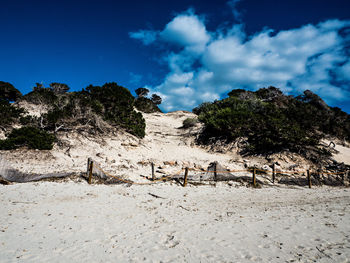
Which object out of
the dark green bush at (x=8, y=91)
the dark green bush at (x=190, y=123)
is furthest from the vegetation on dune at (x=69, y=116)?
the dark green bush at (x=8, y=91)

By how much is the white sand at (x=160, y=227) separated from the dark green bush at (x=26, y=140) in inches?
185

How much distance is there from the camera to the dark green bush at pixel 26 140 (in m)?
10.9

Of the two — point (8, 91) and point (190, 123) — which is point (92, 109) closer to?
point (190, 123)

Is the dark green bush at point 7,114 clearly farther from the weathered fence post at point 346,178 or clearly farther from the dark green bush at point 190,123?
the weathered fence post at point 346,178

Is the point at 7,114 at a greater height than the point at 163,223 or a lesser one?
greater

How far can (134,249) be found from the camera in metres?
3.73

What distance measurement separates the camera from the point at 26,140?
1133 cm

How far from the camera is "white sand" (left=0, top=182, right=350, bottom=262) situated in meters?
3.51

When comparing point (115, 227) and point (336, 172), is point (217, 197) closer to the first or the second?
point (115, 227)

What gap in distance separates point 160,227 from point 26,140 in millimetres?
11400

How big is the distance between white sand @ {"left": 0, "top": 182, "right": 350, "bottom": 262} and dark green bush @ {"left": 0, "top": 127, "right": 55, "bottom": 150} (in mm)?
4687

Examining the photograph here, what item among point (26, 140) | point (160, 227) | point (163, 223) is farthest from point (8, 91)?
point (160, 227)

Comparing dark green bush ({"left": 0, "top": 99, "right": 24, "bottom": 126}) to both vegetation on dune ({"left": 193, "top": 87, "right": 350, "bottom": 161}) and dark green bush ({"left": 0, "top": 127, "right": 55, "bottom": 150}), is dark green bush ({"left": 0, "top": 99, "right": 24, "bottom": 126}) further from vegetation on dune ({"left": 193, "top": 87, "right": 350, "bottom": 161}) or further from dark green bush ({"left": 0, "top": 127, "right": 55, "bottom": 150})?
vegetation on dune ({"left": 193, "top": 87, "right": 350, "bottom": 161})

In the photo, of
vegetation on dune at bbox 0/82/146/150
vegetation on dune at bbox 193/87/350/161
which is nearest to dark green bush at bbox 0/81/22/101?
vegetation on dune at bbox 0/82/146/150
